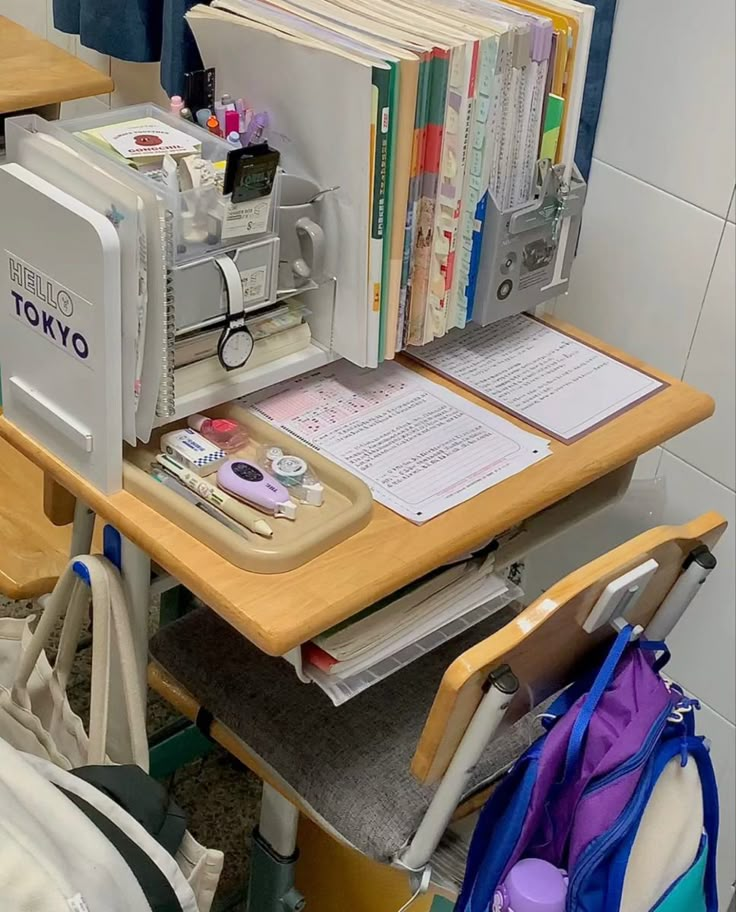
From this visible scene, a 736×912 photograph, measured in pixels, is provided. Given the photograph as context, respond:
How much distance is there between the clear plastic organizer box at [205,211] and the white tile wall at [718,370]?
70 cm

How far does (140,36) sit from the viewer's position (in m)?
1.75

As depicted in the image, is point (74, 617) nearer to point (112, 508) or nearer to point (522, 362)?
point (112, 508)

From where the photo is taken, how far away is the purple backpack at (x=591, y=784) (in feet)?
3.19

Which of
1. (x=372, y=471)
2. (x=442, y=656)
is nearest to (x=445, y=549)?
(x=372, y=471)

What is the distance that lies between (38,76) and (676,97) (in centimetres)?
99

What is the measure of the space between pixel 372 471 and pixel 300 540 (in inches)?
6.2

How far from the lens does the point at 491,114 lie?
3.82ft

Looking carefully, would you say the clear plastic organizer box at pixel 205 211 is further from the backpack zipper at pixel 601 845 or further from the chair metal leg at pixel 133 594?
the backpack zipper at pixel 601 845

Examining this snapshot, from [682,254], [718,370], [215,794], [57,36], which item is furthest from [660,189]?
[57,36]

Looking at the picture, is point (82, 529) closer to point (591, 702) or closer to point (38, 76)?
point (591, 702)

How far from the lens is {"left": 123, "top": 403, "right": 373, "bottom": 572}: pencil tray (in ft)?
3.35

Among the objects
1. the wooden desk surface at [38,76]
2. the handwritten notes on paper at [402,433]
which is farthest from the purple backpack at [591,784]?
the wooden desk surface at [38,76]

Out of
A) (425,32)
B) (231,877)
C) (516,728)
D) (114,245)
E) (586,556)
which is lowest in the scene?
(231,877)

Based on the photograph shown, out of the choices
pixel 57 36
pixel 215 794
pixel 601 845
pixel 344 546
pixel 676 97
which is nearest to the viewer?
pixel 601 845
